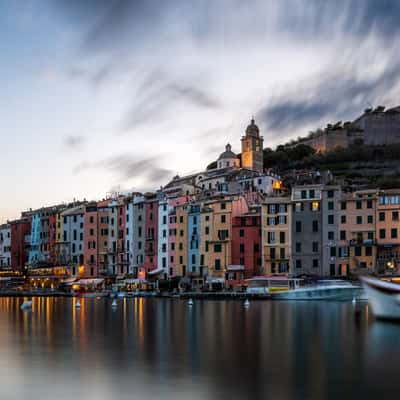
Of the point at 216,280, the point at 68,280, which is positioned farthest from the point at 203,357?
the point at 68,280

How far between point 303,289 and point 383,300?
23.6 meters

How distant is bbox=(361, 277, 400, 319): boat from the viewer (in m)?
40.9

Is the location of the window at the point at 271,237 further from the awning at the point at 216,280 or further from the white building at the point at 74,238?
the white building at the point at 74,238

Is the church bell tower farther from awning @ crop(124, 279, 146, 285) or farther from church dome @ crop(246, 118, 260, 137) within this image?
awning @ crop(124, 279, 146, 285)

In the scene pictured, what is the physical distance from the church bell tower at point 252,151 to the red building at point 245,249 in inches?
1889

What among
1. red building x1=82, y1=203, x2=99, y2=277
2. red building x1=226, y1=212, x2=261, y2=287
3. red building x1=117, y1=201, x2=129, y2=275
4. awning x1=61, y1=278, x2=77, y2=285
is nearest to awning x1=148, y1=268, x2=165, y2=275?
red building x1=117, y1=201, x2=129, y2=275

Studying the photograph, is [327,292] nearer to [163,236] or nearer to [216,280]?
[216,280]

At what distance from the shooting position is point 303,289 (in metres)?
65.5

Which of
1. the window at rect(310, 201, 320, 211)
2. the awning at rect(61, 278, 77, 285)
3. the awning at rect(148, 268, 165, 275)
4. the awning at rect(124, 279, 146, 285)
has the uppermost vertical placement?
the window at rect(310, 201, 320, 211)

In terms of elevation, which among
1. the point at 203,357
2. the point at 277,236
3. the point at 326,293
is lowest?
the point at 326,293

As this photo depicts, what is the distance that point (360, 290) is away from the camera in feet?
210

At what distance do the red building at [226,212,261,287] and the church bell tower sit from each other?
157 feet

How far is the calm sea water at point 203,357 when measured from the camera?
71.6ft

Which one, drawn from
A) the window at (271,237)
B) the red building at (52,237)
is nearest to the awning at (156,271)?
the window at (271,237)
